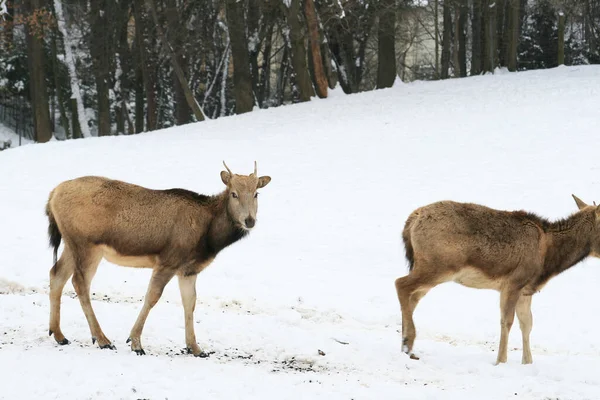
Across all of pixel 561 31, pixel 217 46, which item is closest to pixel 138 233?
pixel 561 31

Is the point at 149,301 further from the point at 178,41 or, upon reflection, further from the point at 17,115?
the point at 17,115

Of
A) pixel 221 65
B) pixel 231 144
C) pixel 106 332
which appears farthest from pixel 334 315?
pixel 221 65

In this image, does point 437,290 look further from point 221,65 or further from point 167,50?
point 221,65

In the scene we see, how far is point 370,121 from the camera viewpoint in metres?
28.3

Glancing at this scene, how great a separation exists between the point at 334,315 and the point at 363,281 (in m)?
2.21

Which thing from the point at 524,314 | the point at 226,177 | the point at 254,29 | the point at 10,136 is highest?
the point at 254,29

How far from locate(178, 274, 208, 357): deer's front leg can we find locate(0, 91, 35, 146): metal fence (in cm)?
4392

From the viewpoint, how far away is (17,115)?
52562 mm

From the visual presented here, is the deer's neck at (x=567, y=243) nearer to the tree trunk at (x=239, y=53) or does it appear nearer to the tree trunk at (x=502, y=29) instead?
the tree trunk at (x=239, y=53)

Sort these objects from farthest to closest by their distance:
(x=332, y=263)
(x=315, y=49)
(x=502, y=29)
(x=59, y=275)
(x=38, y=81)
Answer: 1. (x=502, y=29)
2. (x=38, y=81)
3. (x=315, y=49)
4. (x=332, y=263)
5. (x=59, y=275)

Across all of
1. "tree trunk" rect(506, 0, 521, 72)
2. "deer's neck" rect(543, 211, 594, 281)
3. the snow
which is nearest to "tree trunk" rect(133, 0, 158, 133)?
the snow

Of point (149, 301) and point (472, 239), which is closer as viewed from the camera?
point (149, 301)

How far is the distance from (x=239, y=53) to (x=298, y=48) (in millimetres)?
2753

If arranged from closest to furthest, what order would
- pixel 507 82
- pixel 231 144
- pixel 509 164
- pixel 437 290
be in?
pixel 437 290 → pixel 509 164 → pixel 231 144 → pixel 507 82
